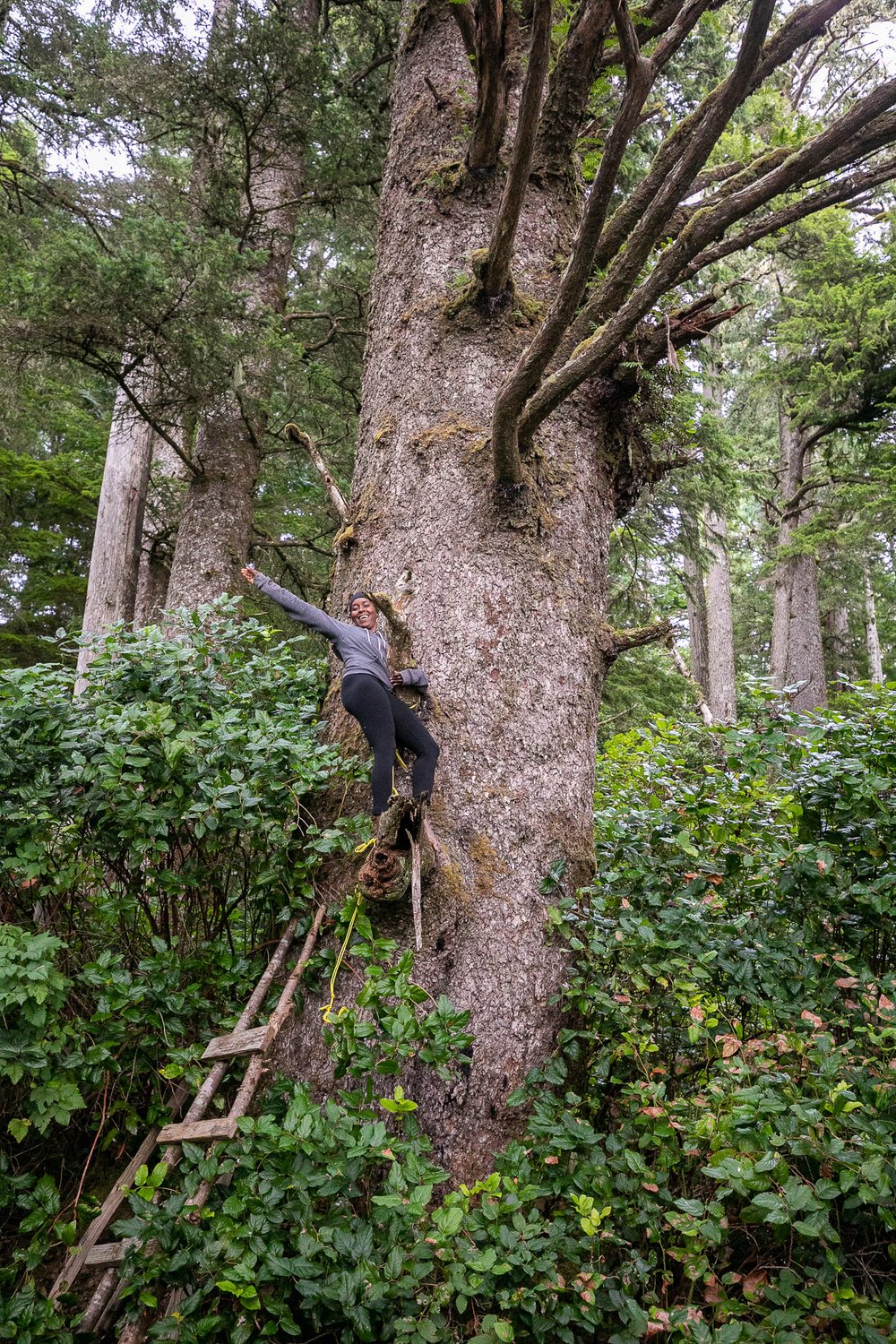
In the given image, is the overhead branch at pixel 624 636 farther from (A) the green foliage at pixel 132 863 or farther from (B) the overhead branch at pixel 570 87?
(B) the overhead branch at pixel 570 87

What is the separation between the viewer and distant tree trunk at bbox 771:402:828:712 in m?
13.1

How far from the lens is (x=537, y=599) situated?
3.56 meters

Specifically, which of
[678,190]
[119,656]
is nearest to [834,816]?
[678,190]

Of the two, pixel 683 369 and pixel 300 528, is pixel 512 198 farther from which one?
pixel 300 528

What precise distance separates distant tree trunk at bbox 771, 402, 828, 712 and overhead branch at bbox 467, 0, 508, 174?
9954 millimetres

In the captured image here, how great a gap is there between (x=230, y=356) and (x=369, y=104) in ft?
11.8

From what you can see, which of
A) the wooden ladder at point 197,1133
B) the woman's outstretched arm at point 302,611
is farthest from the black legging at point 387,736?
the wooden ladder at point 197,1133

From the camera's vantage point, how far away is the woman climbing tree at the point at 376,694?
10.6 ft

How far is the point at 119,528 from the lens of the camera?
28.9 feet

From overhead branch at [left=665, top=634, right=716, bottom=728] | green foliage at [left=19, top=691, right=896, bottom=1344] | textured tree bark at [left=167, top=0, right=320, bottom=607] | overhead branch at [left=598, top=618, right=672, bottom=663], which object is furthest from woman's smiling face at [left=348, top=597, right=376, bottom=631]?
textured tree bark at [left=167, top=0, right=320, bottom=607]

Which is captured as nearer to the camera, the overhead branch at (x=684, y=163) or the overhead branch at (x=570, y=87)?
the overhead branch at (x=684, y=163)

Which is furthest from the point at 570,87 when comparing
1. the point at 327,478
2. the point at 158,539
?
the point at 158,539

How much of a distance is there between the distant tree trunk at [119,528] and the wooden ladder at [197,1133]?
20.0 feet

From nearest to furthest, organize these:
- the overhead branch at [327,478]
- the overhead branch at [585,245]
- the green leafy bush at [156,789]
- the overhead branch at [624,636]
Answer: the overhead branch at [585,245] → the green leafy bush at [156,789] → the overhead branch at [624,636] → the overhead branch at [327,478]
